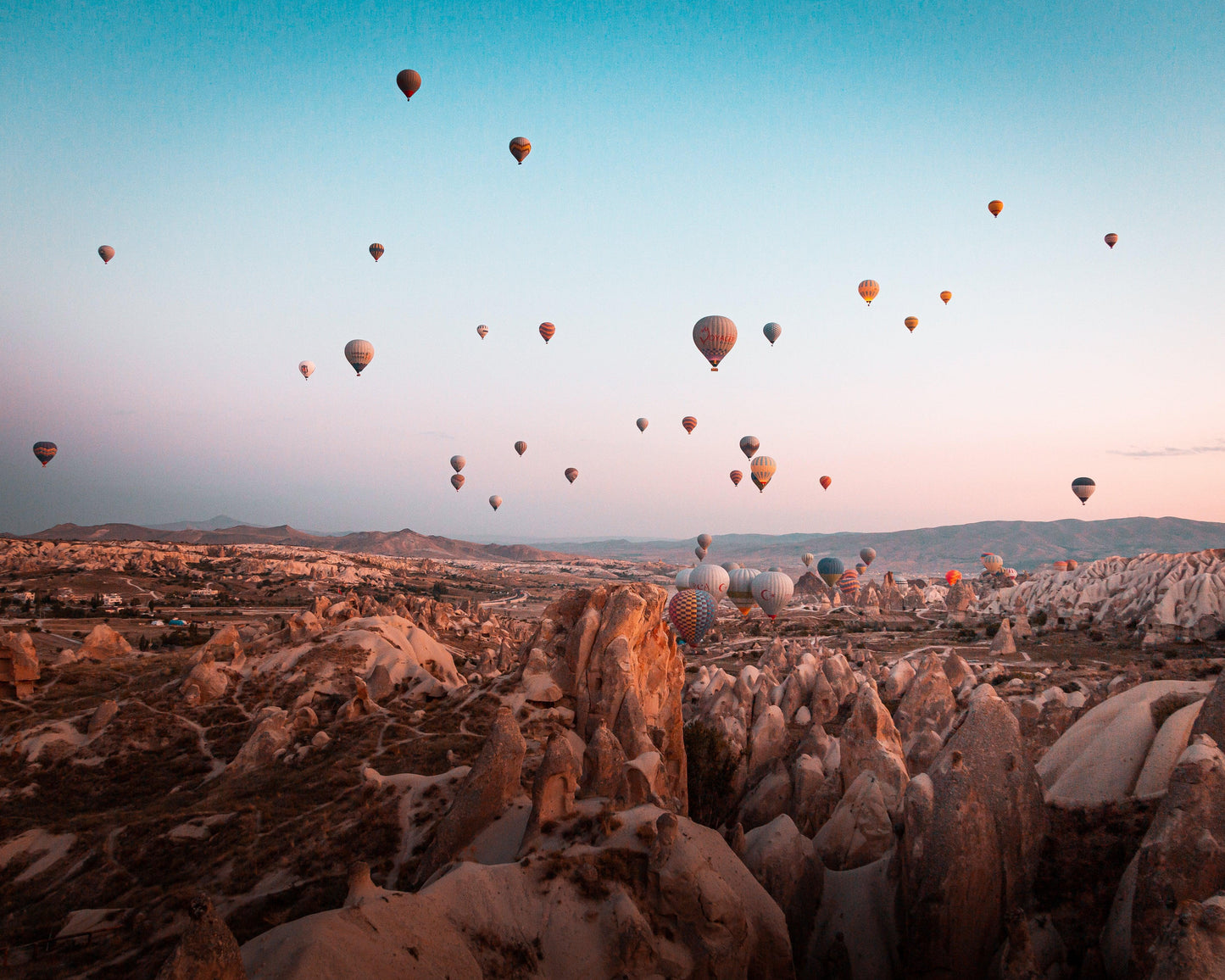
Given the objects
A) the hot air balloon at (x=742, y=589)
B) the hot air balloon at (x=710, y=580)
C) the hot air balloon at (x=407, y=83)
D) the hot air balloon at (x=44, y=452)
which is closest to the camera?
the hot air balloon at (x=407, y=83)

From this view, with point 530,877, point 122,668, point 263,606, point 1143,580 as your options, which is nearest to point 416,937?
point 530,877

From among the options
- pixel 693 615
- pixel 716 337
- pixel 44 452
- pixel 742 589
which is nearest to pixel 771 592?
pixel 742 589

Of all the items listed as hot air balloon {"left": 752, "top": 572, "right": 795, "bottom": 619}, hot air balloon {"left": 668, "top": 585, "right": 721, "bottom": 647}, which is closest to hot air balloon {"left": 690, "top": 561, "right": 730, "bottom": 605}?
hot air balloon {"left": 752, "top": 572, "right": 795, "bottom": 619}

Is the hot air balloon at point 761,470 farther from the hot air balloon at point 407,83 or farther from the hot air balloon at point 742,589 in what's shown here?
the hot air balloon at point 407,83

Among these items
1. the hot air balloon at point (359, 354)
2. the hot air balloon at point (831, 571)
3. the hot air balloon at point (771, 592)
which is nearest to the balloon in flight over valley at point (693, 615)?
the hot air balloon at point (771, 592)

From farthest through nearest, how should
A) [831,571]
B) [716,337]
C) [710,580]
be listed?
1. [831,571]
2. [710,580]
3. [716,337]

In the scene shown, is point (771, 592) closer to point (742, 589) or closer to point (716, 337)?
point (742, 589)
